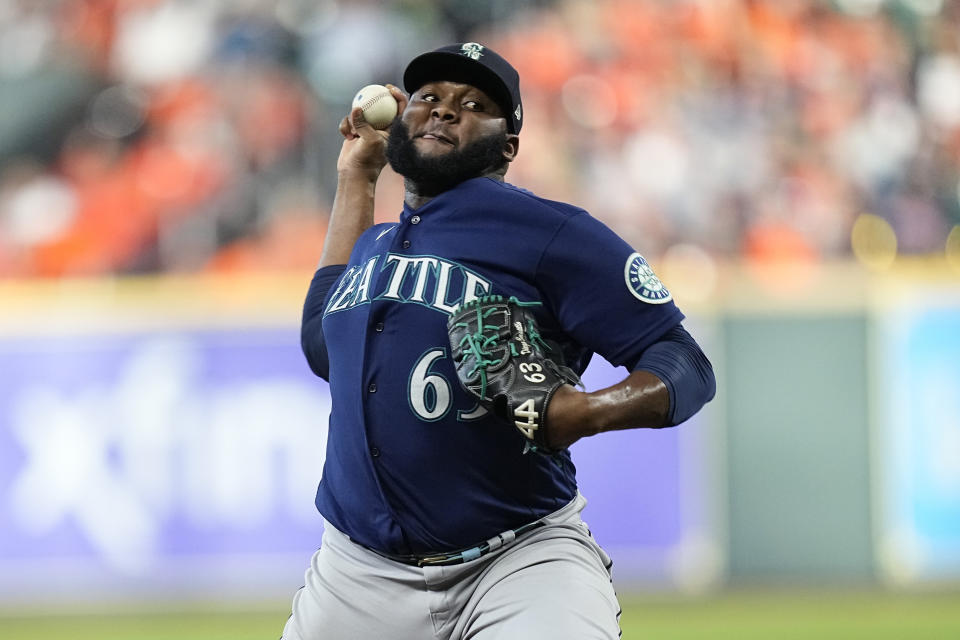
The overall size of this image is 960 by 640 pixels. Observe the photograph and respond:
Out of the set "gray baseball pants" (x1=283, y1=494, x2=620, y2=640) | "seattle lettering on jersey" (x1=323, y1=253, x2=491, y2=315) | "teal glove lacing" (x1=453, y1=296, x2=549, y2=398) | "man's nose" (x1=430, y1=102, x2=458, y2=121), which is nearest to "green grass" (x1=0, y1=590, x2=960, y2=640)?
"gray baseball pants" (x1=283, y1=494, x2=620, y2=640)

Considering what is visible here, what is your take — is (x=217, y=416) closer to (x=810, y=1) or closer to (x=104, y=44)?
(x=104, y=44)

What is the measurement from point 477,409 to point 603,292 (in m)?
0.38

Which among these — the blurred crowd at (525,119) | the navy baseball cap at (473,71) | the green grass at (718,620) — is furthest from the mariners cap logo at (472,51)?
the blurred crowd at (525,119)

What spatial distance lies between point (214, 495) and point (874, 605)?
3.99 metres

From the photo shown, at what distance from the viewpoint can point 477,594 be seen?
2799mm

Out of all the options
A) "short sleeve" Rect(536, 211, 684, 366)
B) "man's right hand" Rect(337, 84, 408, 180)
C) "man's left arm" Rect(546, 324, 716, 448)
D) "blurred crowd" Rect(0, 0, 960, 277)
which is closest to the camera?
"man's left arm" Rect(546, 324, 716, 448)

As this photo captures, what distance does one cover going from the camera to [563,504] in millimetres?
2963

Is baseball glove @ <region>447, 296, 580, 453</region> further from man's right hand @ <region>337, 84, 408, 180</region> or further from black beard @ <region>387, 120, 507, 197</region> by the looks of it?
man's right hand @ <region>337, 84, 408, 180</region>

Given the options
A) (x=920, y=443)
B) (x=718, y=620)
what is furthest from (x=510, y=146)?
(x=920, y=443)

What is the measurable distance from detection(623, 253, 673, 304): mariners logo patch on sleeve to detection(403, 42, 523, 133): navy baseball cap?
569 millimetres

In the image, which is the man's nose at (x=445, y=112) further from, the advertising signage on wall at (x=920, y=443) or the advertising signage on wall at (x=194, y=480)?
the advertising signage on wall at (x=920, y=443)

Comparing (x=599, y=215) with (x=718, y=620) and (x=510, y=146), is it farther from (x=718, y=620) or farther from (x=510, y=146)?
(x=510, y=146)

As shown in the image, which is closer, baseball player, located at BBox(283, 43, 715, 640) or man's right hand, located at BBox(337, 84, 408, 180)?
baseball player, located at BBox(283, 43, 715, 640)

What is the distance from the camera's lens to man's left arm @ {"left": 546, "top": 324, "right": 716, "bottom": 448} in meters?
2.60
